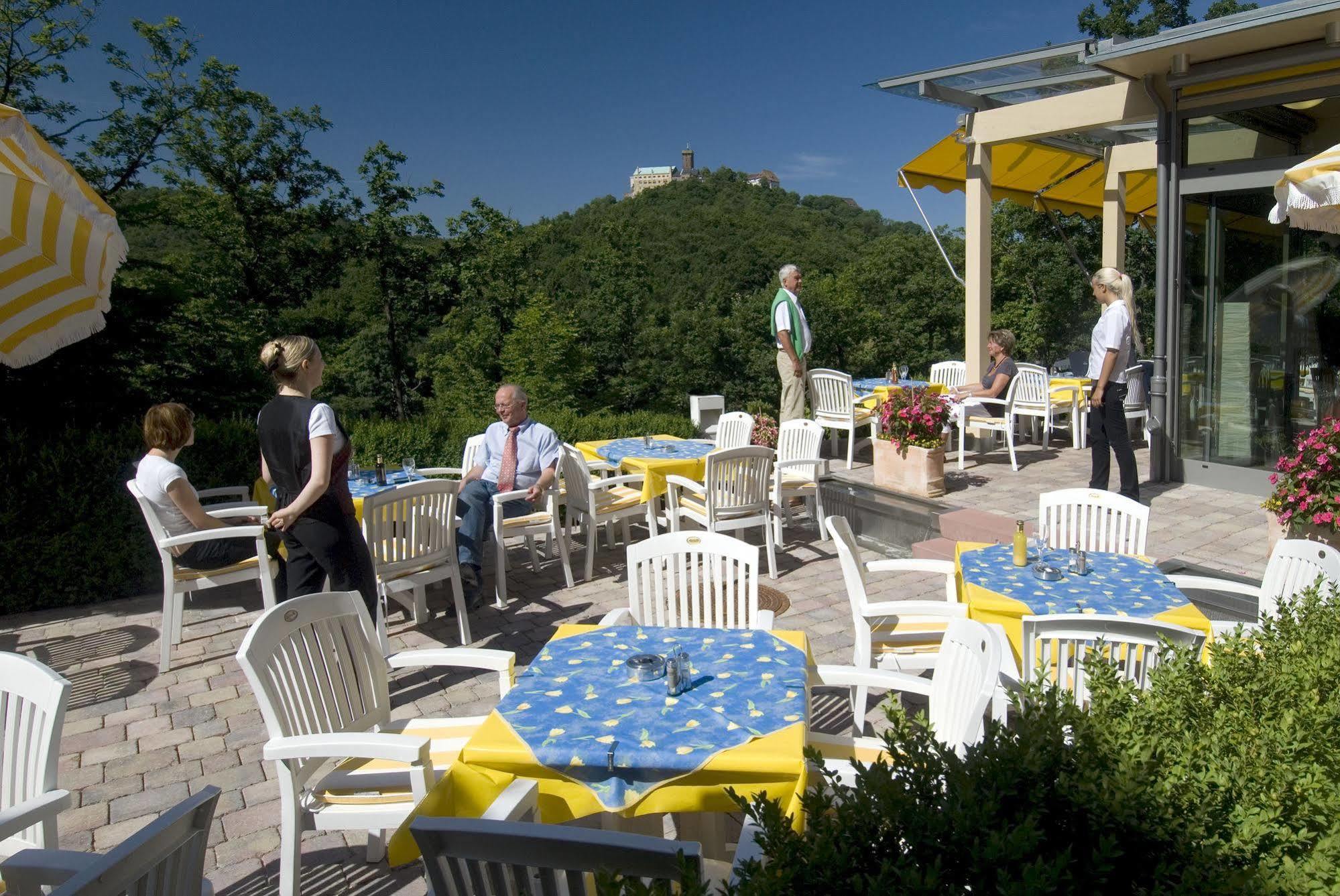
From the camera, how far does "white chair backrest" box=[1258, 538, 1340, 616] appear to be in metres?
3.06

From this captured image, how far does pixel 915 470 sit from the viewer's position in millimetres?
7137

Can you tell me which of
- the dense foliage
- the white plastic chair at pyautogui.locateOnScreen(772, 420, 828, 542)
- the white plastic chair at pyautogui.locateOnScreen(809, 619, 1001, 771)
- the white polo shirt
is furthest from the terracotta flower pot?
the dense foliage

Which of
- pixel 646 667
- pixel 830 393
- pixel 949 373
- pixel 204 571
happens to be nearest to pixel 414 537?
pixel 204 571

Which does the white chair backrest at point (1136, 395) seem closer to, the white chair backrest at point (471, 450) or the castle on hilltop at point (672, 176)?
the white chair backrest at point (471, 450)

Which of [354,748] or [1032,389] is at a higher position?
[1032,389]

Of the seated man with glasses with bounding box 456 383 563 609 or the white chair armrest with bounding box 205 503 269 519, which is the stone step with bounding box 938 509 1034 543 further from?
the white chair armrest with bounding box 205 503 269 519

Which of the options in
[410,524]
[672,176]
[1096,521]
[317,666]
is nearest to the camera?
[317,666]

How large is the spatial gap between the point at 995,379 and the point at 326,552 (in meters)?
6.36

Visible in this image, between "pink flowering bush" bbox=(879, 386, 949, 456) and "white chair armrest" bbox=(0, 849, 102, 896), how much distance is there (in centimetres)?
632

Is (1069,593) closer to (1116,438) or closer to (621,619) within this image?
(621,619)

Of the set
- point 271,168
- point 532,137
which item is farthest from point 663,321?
point 532,137

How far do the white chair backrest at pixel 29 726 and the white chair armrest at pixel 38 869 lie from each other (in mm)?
583

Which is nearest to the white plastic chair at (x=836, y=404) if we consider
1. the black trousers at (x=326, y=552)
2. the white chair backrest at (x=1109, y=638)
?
the black trousers at (x=326, y=552)

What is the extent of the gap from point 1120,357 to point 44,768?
245 inches
